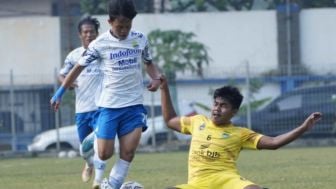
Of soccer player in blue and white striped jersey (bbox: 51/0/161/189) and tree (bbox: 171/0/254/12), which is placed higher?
tree (bbox: 171/0/254/12)

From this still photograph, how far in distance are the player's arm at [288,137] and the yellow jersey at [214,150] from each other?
10cm

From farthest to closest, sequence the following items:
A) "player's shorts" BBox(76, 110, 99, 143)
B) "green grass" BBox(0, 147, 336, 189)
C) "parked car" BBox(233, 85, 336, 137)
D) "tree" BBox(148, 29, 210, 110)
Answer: "tree" BBox(148, 29, 210, 110)
"parked car" BBox(233, 85, 336, 137)
"player's shorts" BBox(76, 110, 99, 143)
"green grass" BBox(0, 147, 336, 189)

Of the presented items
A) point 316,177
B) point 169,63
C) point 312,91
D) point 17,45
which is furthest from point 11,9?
point 316,177

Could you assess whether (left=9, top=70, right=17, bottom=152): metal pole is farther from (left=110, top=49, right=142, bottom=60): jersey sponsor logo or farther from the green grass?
(left=110, top=49, right=142, bottom=60): jersey sponsor logo

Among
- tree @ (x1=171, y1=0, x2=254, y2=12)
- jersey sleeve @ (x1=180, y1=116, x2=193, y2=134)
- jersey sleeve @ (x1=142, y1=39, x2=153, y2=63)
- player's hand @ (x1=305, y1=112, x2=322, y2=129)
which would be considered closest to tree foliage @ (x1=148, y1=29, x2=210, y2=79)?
tree @ (x1=171, y1=0, x2=254, y2=12)

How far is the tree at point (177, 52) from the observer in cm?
3142

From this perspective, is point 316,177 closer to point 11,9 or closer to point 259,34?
point 259,34

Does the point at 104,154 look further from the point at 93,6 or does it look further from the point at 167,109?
the point at 93,6

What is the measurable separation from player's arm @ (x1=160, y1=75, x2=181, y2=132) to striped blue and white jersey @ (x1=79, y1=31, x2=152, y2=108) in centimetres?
166

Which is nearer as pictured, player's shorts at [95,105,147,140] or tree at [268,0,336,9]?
player's shorts at [95,105,147,140]

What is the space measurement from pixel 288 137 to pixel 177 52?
72.9ft

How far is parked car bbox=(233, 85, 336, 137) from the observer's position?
27.2 m

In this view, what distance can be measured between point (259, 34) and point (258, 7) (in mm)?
2256

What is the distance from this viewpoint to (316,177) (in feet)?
48.5
